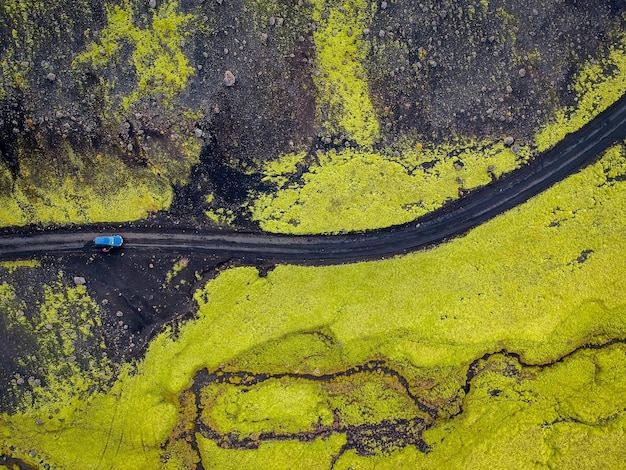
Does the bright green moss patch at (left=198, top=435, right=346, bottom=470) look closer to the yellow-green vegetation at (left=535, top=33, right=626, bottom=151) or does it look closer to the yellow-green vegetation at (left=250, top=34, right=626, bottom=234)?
the yellow-green vegetation at (left=250, top=34, right=626, bottom=234)

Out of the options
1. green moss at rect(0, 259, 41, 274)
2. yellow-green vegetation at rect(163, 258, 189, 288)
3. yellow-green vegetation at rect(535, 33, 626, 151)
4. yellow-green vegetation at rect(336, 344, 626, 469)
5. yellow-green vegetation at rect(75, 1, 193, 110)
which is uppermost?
yellow-green vegetation at rect(75, 1, 193, 110)

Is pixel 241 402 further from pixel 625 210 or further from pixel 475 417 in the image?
pixel 625 210

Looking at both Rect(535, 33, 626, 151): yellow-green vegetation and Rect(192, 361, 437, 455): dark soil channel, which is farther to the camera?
Rect(535, 33, 626, 151): yellow-green vegetation

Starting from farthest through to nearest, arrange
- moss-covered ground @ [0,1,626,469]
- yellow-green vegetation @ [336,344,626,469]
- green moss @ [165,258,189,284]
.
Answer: green moss @ [165,258,189,284], moss-covered ground @ [0,1,626,469], yellow-green vegetation @ [336,344,626,469]

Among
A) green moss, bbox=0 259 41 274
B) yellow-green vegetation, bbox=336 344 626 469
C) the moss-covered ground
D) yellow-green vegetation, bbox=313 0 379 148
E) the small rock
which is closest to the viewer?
the small rock

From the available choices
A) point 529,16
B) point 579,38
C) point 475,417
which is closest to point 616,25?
point 579,38

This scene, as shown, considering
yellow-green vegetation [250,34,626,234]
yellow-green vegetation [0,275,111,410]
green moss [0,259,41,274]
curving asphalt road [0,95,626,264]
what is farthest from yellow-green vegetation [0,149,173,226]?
yellow-green vegetation [250,34,626,234]

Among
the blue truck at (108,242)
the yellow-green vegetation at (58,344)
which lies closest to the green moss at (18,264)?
the yellow-green vegetation at (58,344)

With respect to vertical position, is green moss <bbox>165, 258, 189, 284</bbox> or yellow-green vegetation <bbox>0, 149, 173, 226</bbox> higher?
yellow-green vegetation <bbox>0, 149, 173, 226</bbox>
